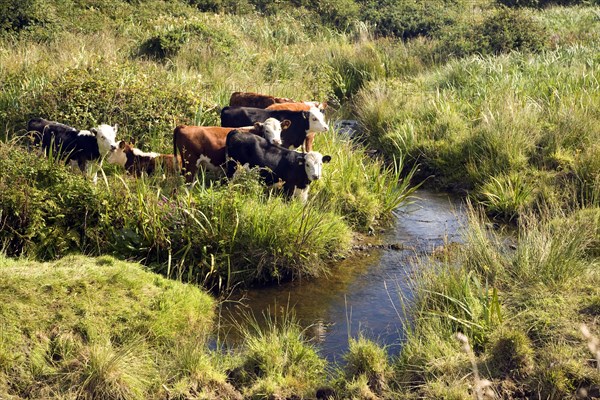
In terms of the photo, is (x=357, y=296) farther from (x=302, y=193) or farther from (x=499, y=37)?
(x=499, y=37)

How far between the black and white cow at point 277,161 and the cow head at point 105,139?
1439 mm

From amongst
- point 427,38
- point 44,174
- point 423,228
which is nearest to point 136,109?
point 44,174

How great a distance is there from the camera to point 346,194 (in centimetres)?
1043

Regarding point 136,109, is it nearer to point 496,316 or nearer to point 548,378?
point 496,316

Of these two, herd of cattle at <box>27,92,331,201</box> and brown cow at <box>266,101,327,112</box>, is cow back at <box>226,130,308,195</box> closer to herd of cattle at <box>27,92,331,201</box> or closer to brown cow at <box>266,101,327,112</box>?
herd of cattle at <box>27,92,331,201</box>

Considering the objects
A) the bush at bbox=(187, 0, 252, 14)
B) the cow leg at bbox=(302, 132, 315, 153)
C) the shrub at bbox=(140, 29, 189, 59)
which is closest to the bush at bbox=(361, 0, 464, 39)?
the bush at bbox=(187, 0, 252, 14)

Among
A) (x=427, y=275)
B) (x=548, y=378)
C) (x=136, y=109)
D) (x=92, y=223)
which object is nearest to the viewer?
(x=548, y=378)

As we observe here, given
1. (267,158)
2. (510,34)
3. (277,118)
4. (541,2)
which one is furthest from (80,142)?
(541,2)

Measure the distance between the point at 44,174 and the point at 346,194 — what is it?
3716mm

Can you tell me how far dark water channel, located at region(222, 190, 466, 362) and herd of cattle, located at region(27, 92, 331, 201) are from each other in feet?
4.29

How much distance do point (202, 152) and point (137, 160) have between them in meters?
0.85

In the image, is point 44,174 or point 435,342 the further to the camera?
point 44,174

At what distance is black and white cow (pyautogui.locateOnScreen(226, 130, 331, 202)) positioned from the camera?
9.86 metres

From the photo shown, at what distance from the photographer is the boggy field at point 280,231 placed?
6.28 metres
